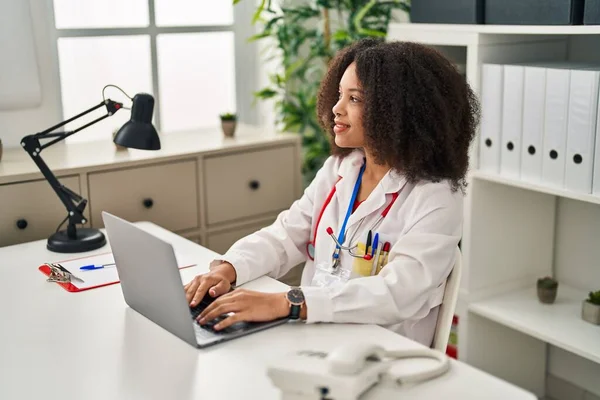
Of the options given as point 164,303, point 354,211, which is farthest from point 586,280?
point 164,303

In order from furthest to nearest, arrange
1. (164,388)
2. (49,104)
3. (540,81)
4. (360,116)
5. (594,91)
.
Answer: (49,104) < (540,81) < (594,91) < (360,116) < (164,388)

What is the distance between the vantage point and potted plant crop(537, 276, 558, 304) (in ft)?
8.67

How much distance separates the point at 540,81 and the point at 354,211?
816 millimetres

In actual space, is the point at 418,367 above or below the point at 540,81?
below

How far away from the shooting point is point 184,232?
2844mm

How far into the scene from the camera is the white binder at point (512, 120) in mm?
2434

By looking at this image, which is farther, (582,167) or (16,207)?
(16,207)

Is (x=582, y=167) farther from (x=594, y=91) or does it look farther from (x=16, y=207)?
(x=16, y=207)

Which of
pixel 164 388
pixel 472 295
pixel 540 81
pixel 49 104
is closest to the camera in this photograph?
pixel 164 388

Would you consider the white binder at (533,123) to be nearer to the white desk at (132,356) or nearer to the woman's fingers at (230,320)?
the white desk at (132,356)

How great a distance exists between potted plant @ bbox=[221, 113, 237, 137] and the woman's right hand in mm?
1248

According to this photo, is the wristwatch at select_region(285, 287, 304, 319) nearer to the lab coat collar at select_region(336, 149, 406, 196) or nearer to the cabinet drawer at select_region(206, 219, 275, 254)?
the lab coat collar at select_region(336, 149, 406, 196)

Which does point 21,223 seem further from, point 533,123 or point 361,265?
point 533,123

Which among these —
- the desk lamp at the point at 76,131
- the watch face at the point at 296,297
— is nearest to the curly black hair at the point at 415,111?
the watch face at the point at 296,297
